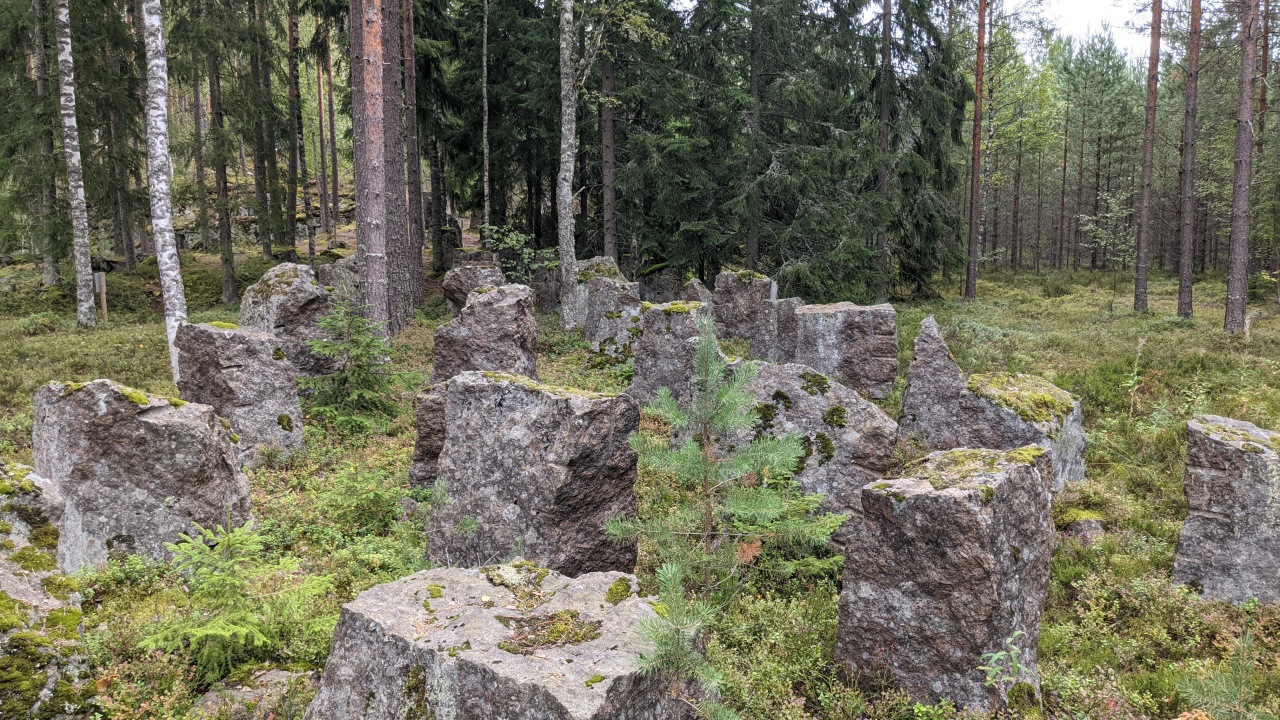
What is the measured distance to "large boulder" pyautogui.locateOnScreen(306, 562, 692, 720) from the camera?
3.09 meters

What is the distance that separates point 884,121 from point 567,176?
44.1 ft

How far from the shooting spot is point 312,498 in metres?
7.72

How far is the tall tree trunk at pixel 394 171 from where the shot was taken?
1752 centimetres

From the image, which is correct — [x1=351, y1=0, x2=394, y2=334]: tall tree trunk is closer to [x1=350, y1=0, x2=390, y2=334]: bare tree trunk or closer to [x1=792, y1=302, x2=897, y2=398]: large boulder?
[x1=350, y1=0, x2=390, y2=334]: bare tree trunk

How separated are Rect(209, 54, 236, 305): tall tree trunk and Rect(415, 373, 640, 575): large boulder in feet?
68.7

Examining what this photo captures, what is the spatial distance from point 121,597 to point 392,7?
1683cm

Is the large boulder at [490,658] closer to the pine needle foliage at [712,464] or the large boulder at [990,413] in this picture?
the pine needle foliage at [712,464]

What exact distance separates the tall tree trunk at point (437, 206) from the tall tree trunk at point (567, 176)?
12.0 m

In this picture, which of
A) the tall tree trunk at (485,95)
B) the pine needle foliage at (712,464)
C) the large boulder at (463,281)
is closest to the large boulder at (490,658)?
the pine needle foliage at (712,464)

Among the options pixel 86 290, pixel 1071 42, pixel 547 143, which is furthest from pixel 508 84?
pixel 1071 42

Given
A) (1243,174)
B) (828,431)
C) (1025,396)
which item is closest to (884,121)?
(1243,174)

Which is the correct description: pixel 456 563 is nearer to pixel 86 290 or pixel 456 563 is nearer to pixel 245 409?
pixel 245 409

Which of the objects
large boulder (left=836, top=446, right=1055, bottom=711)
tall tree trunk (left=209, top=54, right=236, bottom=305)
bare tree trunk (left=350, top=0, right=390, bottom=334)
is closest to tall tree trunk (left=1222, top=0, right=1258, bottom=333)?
large boulder (left=836, top=446, right=1055, bottom=711)

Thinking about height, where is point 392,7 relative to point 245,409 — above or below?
above
